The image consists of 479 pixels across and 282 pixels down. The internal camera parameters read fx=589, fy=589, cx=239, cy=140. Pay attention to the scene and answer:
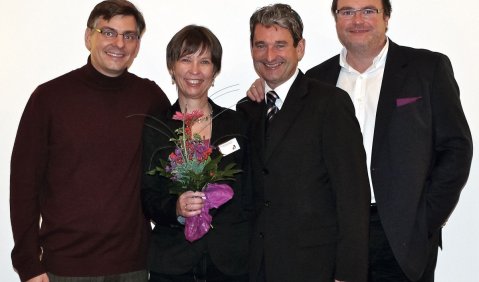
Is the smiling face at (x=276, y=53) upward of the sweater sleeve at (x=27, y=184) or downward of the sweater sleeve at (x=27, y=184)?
upward

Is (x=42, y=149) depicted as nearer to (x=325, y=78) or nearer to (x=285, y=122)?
(x=285, y=122)

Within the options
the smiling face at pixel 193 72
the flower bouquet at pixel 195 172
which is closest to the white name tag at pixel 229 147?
the flower bouquet at pixel 195 172

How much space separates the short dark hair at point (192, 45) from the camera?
2918 millimetres

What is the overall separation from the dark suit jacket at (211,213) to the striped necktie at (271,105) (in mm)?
170

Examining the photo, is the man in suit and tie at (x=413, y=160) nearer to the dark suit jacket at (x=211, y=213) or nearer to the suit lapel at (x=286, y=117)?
the suit lapel at (x=286, y=117)

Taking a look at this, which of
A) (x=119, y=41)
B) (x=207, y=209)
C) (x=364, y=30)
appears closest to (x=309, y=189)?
(x=207, y=209)

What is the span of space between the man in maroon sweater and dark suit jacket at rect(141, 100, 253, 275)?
13 centimetres

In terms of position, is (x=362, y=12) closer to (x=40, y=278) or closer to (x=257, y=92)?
(x=257, y=92)

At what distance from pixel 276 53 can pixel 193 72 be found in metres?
0.42

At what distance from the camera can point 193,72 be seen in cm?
290

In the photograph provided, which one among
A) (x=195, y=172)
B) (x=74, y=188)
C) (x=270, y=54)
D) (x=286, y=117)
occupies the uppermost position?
(x=270, y=54)

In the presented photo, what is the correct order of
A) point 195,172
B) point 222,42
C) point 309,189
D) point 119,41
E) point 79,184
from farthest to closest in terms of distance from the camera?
point 222,42, point 119,41, point 79,184, point 309,189, point 195,172

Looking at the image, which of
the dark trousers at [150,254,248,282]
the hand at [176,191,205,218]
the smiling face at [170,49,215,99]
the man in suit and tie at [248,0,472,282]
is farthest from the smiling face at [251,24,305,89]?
the dark trousers at [150,254,248,282]

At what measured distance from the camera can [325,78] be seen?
3311mm
